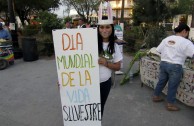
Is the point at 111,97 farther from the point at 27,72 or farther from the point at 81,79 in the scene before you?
the point at 27,72

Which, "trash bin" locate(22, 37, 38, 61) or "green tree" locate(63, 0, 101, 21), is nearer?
"trash bin" locate(22, 37, 38, 61)

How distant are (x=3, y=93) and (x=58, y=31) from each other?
3644 mm

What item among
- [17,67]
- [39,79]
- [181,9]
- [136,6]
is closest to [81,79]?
[39,79]

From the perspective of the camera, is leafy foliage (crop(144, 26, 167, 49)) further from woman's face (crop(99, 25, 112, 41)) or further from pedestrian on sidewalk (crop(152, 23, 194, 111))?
woman's face (crop(99, 25, 112, 41))

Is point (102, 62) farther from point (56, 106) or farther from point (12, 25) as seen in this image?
point (12, 25)

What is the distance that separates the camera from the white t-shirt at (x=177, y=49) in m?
3.77

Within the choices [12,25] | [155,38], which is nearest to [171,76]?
[155,38]

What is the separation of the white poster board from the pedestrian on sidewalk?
6.28 feet

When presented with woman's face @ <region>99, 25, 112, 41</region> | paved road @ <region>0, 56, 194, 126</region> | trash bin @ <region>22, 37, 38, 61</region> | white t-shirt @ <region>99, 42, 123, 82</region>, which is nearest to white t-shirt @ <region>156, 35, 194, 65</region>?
paved road @ <region>0, 56, 194, 126</region>

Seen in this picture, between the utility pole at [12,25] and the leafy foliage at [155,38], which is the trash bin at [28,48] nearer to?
the utility pole at [12,25]

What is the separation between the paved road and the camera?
12.5 ft

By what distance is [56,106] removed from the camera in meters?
4.46

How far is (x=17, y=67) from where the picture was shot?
810 cm

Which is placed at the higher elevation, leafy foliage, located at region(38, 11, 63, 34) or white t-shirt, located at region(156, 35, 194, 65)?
leafy foliage, located at region(38, 11, 63, 34)
